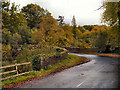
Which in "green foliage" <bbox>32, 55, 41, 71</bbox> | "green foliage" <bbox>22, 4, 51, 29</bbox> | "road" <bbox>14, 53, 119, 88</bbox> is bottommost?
"road" <bbox>14, 53, 119, 88</bbox>

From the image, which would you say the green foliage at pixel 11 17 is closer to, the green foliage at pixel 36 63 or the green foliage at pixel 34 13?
the green foliage at pixel 36 63

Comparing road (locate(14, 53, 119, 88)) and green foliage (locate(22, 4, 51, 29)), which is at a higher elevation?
green foliage (locate(22, 4, 51, 29))

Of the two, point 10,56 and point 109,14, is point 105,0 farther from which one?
point 10,56

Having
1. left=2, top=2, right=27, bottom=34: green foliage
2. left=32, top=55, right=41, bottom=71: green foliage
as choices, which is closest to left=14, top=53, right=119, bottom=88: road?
left=32, top=55, right=41, bottom=71: green foliage

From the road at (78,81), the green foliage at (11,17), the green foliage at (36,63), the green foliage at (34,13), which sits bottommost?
the road at (78,81)

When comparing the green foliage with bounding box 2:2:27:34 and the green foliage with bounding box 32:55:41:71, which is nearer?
the green foliage with bounding box 32:55:41:71

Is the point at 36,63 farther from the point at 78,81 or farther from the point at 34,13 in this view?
the point at 34,13

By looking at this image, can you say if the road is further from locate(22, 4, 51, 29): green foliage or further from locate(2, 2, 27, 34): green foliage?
locate(22, 4, 51, 29): green foliage

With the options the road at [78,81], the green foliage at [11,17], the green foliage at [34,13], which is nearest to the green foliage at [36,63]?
the road at [78,81]

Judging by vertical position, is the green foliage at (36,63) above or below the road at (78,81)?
above

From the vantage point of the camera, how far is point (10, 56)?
61.6 ft

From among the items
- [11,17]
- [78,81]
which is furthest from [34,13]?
[78,81]

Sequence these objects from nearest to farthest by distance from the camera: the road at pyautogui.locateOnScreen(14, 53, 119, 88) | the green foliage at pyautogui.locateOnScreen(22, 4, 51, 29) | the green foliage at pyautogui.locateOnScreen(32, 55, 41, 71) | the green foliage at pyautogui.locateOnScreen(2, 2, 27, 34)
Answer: the road at pyautogui.locateOnScreen(14, 53, 119, 88)
the green foliage at pyautogui.locateOnScreen(32, 55, 41, 71)
the green foliage at pyautogui.locateOnScreen(2, 2, 27, 34)
the green foliage at pyautogui.locateOnScreen(22, 4, 51, 29)

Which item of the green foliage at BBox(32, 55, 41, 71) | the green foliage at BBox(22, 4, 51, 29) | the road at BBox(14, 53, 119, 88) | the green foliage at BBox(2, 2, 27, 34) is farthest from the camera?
the green foliage at BBox(22, 4, 51, 29)
